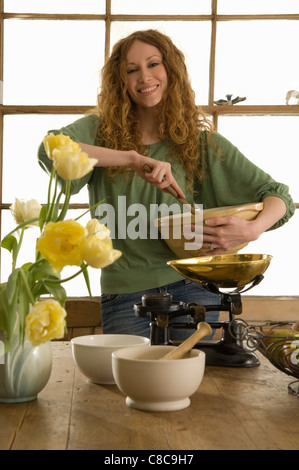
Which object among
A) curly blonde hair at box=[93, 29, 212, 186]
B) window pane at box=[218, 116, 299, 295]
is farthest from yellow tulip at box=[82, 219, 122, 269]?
window pane at box=[218, 116, 299, 295]

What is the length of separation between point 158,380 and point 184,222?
0.68 m

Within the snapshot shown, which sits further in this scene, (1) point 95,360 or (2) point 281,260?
(2) point 281,260

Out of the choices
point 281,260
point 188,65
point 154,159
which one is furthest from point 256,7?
point 154,159

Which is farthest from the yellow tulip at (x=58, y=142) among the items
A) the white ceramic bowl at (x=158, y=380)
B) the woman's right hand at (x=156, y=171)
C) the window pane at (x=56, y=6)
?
the window pane at (x=56, y=6)

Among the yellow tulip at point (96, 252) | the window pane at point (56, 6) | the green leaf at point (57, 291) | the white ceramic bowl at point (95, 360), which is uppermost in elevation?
the window pane at point (56, 6)

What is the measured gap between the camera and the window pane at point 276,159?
2.60 m

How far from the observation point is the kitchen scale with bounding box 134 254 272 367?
123cm

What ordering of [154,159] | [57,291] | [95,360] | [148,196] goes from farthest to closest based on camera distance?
1. [148,196]
2. [154,159]
3. [95,360]
4. [57,291]

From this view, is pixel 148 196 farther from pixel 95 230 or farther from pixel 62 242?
pixel 62 242

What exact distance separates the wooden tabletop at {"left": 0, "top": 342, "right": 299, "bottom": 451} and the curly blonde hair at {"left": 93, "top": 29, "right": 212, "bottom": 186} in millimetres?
919

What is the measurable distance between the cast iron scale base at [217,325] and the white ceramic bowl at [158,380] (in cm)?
30

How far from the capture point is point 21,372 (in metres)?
0.96

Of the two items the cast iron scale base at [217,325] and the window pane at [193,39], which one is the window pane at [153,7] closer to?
the window pane at [193,39]
